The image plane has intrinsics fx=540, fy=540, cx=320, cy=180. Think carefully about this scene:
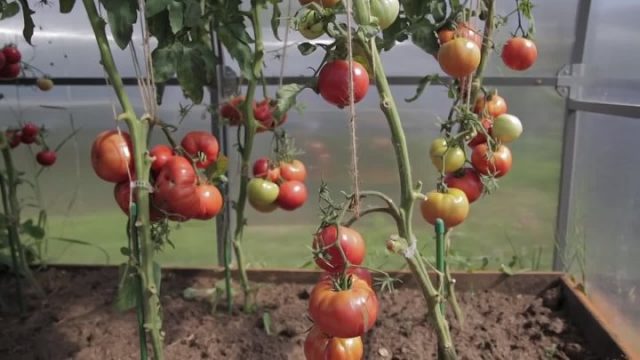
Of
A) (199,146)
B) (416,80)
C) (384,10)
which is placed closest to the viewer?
(384,10)

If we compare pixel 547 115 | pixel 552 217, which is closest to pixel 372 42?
pixel 547 115

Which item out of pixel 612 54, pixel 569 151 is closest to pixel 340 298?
pixel 612 54

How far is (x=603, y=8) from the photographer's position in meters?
1.57

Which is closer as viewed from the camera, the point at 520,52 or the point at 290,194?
the point at 520,52

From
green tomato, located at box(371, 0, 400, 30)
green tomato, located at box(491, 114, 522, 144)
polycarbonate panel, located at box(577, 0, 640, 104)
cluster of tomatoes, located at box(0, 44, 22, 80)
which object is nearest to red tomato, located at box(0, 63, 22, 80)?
cluster of tomatoes, located at box(0, 44, 22, 80)

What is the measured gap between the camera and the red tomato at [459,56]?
948 mm

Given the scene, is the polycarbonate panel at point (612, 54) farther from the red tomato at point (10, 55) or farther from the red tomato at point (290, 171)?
the red tomato at point (10, 55)

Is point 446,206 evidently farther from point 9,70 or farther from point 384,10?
point 9,70

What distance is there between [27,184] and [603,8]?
1988 mm

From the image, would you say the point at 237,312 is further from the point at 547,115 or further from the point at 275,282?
the point at 547,115

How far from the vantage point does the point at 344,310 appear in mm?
664

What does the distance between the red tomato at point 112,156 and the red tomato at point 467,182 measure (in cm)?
62

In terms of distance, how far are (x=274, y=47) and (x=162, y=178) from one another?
3.04ft

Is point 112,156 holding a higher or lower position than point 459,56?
lower
